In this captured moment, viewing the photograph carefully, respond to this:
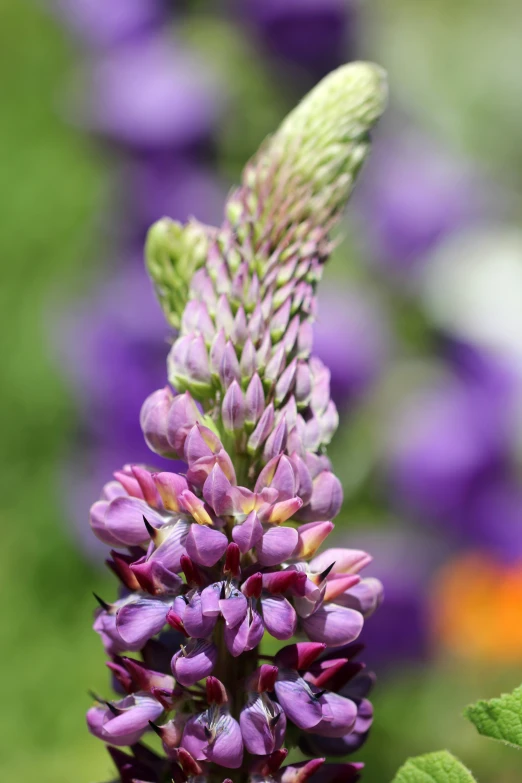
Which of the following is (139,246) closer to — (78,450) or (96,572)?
(78,450)

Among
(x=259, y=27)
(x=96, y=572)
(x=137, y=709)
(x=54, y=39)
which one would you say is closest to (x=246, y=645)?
(x=137, y=709)

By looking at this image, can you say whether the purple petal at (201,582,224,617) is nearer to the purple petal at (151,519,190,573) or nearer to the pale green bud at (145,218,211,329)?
the purple petal at (151,519,190,573)

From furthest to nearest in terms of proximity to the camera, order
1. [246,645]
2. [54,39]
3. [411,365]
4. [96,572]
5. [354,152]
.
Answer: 1. [54,39]
2. [96,572]
3. [411,365]
4. [354,152]
5. [246,645]

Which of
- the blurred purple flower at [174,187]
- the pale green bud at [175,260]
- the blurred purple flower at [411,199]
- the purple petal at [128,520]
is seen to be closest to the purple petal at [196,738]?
the purple petal at [128,520]

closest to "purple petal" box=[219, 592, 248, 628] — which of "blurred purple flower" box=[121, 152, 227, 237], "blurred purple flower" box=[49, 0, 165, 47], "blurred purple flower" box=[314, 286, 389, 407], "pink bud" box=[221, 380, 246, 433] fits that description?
"pink bud" box=[221, 380, 246, 433]

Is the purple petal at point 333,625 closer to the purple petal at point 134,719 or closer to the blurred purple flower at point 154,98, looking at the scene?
the purple petal at point 134,719
